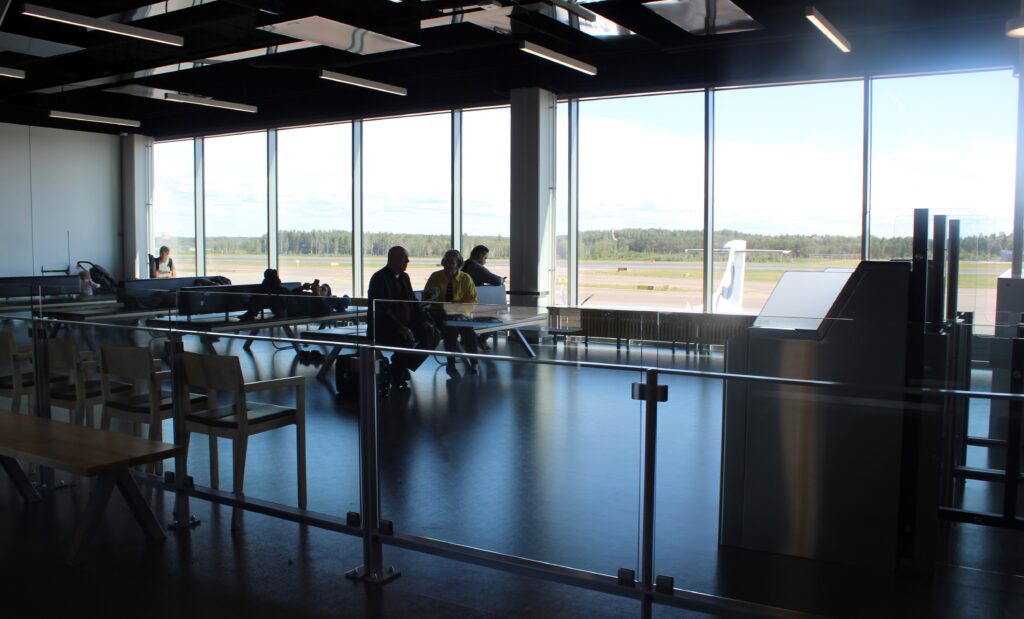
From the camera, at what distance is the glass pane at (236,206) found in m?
15.0

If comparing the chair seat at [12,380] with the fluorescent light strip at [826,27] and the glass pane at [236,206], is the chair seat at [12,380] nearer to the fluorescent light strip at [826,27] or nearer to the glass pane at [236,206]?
the fluorescent light strip at [826,27]

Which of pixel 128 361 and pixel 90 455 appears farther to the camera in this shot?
pixel 128 361

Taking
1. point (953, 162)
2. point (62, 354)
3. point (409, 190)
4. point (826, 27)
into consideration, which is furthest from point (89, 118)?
point (953, 162)

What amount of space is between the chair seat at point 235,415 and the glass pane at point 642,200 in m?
7.58

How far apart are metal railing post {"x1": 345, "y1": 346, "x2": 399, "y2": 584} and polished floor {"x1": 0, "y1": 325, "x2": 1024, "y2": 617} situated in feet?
0.24

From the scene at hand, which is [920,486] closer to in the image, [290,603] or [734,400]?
[734,400]

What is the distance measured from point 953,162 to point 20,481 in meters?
9.01

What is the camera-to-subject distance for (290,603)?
3256 mm

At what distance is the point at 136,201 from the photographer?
55.1ft

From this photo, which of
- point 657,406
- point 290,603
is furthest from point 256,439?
point 657,406

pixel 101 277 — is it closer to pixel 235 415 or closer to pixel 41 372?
pixel 41 372

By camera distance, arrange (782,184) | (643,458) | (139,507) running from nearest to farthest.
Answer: (643,458) → (139,507) → (782,184)

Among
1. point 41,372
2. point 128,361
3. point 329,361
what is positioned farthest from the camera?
point 41,372

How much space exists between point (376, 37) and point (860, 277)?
5.92 m
